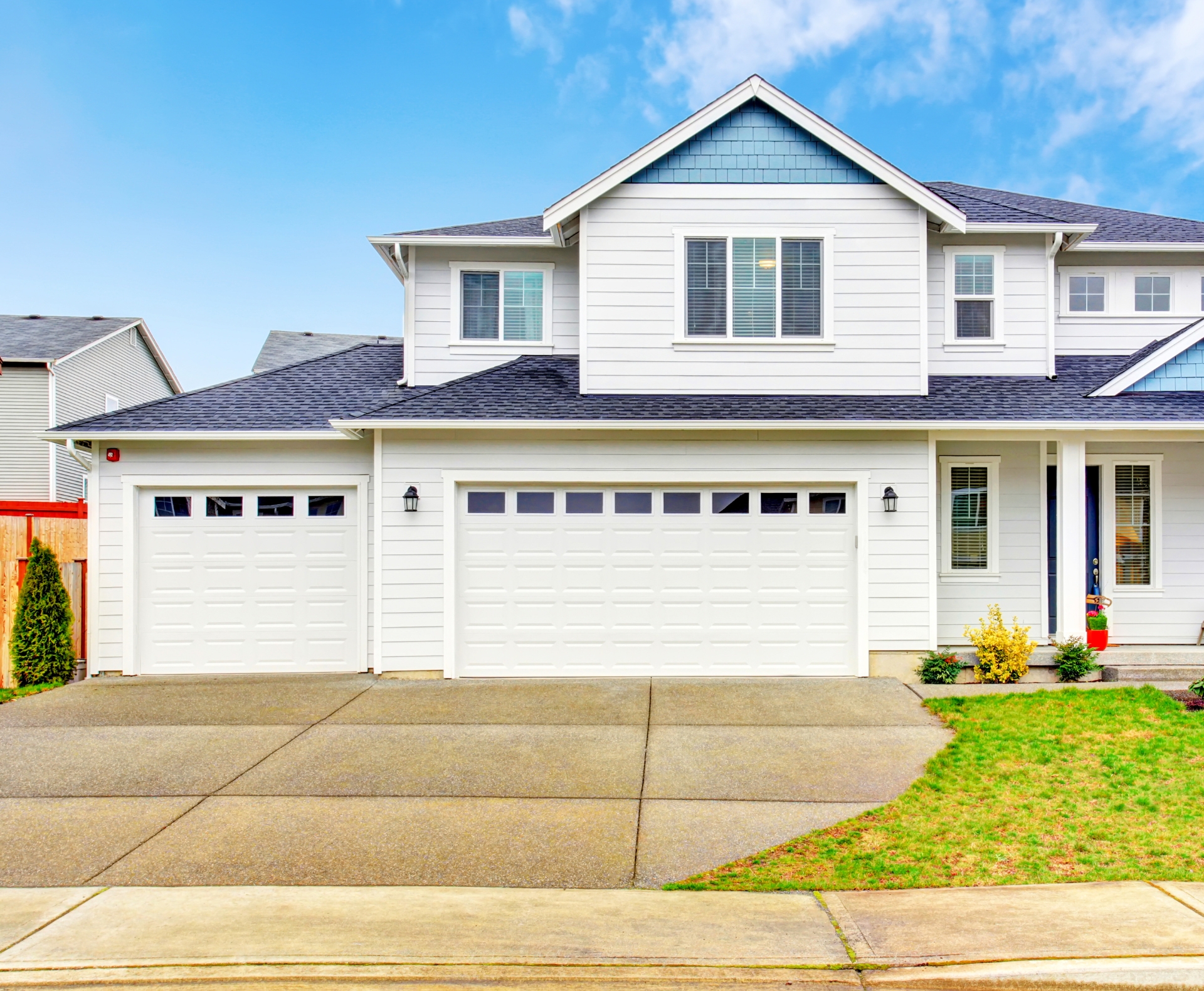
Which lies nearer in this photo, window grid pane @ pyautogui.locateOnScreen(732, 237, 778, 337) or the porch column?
the porch column

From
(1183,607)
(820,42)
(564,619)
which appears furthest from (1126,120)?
(564,619)

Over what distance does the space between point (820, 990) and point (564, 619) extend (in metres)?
6.88

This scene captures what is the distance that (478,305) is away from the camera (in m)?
12.1

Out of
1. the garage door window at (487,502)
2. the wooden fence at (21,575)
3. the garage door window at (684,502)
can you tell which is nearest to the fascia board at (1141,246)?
the garage door window at (684,502)

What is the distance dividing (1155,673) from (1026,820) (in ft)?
19.1

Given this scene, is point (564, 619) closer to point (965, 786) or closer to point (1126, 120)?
point (965, 786)

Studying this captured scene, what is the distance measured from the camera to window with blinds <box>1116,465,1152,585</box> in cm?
1119

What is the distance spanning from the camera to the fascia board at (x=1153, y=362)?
10.6 metres

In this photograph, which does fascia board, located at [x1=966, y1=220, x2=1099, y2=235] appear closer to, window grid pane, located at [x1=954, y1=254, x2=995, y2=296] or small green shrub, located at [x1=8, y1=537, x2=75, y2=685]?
window grid pane, located at [x1=954, y1=254, x2=995, y2=296]

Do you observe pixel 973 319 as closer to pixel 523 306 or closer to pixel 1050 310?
pixel 1050 310

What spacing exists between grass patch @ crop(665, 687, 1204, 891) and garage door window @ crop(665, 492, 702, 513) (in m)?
3.86

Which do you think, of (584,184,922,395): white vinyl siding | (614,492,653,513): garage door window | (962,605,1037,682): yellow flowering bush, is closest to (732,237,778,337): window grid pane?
(584,184,922,395): white vinyl siding

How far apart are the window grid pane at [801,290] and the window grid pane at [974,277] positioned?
2.45m

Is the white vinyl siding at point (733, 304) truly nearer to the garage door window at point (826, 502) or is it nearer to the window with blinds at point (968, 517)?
the garage door window at point (826, 502)
